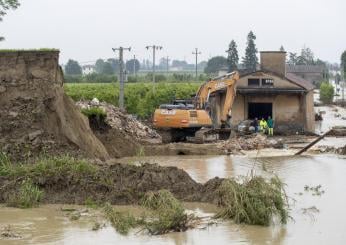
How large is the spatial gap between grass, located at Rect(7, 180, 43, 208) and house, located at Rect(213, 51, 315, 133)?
26936 mm

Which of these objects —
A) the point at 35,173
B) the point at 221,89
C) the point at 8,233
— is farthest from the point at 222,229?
the point at 221,89

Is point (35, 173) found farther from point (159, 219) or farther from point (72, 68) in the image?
point (72, 68)

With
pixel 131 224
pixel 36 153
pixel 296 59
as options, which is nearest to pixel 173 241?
pixel 131 224

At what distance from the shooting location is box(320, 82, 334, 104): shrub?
344 ft

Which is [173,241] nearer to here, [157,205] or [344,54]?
[157,205]

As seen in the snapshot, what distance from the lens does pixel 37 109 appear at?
24812 millimetres

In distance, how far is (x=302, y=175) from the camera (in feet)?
86.9

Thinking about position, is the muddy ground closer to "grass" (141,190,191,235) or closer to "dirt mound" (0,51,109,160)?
"grass" (141,190,191,235)

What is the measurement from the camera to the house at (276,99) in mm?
45625

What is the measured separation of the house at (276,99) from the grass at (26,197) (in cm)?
2694

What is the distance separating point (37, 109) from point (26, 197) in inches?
268

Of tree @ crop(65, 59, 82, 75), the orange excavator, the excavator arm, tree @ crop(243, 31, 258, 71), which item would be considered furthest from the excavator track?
tree @ crop(65, 59, 82, 75)

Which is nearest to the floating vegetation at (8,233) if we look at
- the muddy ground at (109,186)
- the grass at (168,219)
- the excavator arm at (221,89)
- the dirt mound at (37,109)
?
the grass at (168,219)

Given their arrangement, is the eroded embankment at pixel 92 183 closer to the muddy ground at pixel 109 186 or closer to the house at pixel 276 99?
the muddy ground at pixel 109 186
